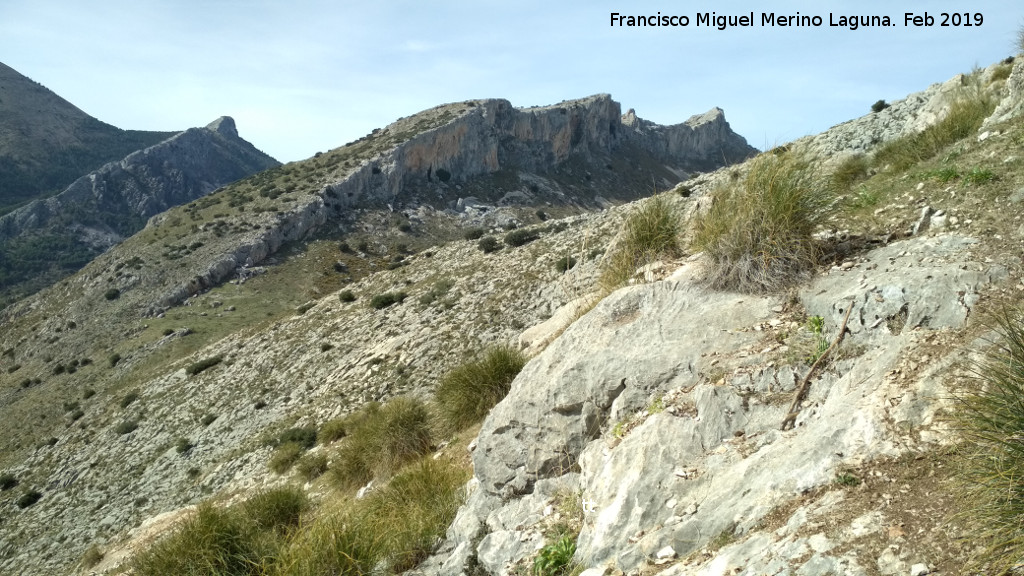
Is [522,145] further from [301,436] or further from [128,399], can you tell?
[301,436]

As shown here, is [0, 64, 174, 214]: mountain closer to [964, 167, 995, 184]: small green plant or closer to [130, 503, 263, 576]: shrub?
[130, 503, 263, 576]: shrub

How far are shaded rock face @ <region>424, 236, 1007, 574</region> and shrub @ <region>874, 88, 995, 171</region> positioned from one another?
298cm

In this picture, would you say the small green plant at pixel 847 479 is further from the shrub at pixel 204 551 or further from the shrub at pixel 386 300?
the shrub at pixel 386 300

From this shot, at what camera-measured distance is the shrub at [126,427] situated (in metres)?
26.3

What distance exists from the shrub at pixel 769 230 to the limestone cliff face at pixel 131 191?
117 metres

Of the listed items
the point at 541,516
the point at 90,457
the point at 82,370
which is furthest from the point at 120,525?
the point at 82,370

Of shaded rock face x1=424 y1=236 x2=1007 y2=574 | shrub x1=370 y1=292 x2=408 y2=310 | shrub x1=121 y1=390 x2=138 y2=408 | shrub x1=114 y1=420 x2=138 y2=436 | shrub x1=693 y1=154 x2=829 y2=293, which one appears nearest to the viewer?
shaded rock face x1=424 y1=236 x2=1007 y2=574

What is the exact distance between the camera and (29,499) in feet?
78.9

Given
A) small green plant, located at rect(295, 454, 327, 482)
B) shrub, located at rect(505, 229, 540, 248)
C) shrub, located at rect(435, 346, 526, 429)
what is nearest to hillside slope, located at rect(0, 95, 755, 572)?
shrub, located at rect(505, 229, 540, 248)

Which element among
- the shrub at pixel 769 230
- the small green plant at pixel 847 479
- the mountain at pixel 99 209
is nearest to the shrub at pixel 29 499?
the shrub at pixel 769 230

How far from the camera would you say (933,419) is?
11.2ft

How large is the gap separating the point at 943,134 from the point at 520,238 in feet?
75.8

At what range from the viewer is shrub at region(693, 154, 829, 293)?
236 inches

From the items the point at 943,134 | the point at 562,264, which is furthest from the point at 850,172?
the point at 562,264
